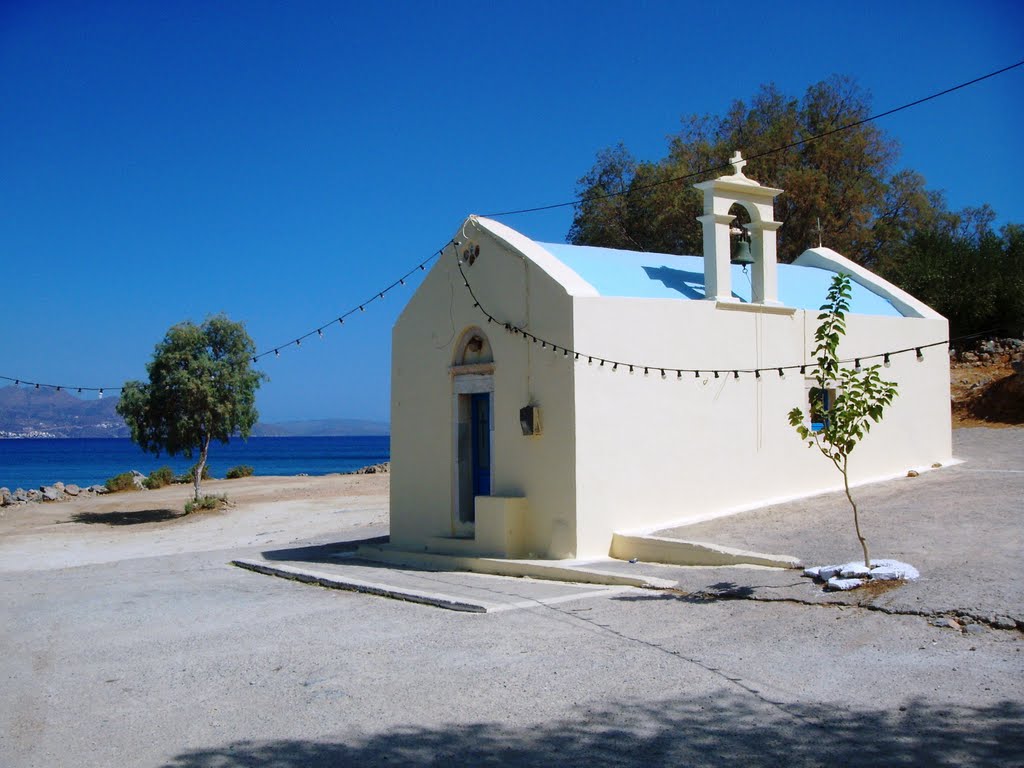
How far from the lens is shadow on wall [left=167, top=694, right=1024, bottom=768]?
16.4ft

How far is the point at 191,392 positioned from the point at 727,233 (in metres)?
16.3

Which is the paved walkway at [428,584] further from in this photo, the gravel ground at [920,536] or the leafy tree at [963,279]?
the leafy tree at [963,279]

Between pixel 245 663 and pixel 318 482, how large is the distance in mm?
27489

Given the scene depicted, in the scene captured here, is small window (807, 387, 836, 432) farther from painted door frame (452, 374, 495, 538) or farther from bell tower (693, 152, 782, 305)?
painted door frame (452, 374, 495, 538)

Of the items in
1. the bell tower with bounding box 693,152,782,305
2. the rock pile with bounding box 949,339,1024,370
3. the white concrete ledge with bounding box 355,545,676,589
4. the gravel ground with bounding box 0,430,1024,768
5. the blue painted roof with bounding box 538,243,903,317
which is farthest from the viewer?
the rock pile with bounding box 949,339,1024,370

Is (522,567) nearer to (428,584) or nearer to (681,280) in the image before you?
(428,584)

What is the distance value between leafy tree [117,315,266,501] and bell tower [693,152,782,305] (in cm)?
1582

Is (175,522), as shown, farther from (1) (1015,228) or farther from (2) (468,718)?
(1) (1015,228)

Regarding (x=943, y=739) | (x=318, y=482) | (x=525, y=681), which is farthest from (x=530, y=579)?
(x=318, y=482)

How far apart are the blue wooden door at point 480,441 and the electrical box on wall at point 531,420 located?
1508 mm

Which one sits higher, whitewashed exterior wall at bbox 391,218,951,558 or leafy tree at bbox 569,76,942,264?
leafy tree at bbox 569,76,942,264

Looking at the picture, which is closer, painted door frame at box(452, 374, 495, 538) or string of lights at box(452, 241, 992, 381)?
string of lights at box(452, 241, 992, 381)

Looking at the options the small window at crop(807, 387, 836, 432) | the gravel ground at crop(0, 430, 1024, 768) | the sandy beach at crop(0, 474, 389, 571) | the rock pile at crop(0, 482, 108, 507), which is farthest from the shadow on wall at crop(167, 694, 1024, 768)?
the rock pile at crop(0, 482, 108, 507)

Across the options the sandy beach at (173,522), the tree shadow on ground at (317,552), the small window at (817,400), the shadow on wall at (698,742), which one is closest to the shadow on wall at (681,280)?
the small window at (817,400)
